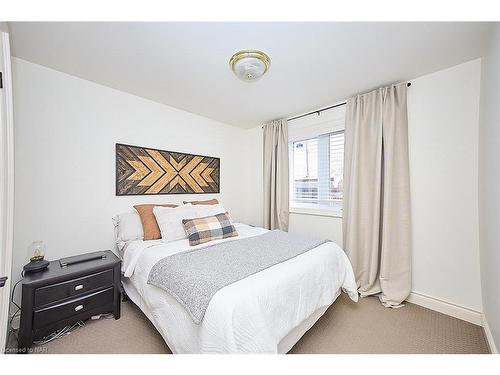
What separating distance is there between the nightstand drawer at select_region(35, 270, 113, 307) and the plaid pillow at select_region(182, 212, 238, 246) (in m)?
0.75

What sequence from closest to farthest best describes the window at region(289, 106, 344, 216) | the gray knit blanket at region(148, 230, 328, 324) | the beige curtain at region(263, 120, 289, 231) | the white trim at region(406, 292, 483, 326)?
the gray knit blanket at region(148, 230, 328, 324), the white trim at region(406, 292, 483, 326), the window at region(289, 106, 344, 216), the beige curtain at region(263, 120, 289, 231)

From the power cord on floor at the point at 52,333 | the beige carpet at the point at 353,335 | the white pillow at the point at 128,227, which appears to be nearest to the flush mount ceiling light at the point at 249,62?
the white pillow at the point at 128,227

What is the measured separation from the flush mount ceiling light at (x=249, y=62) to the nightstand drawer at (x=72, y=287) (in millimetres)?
2075

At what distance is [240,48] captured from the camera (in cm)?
157

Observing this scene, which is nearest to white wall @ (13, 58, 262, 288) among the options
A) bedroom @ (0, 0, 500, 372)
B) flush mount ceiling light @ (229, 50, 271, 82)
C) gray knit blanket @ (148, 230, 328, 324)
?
bedroom @ (0, 0, 500, 372)

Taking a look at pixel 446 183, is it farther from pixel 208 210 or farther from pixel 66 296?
pixel 66 296

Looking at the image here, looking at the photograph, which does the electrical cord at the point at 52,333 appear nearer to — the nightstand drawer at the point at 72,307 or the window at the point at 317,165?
the nightstand drawer at the point at 72,307

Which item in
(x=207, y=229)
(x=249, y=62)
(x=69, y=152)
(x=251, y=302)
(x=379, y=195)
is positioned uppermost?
(x=249, y=62)

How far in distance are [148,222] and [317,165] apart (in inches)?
92.5

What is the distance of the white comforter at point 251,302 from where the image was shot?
1.00 metres

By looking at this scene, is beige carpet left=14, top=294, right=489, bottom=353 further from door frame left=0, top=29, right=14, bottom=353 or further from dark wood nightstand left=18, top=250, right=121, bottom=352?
door frame left=0, top=29, right=14, bottom=353

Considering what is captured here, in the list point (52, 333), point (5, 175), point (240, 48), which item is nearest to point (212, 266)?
point (5, 175)

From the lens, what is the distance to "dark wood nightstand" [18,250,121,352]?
1.41 m
